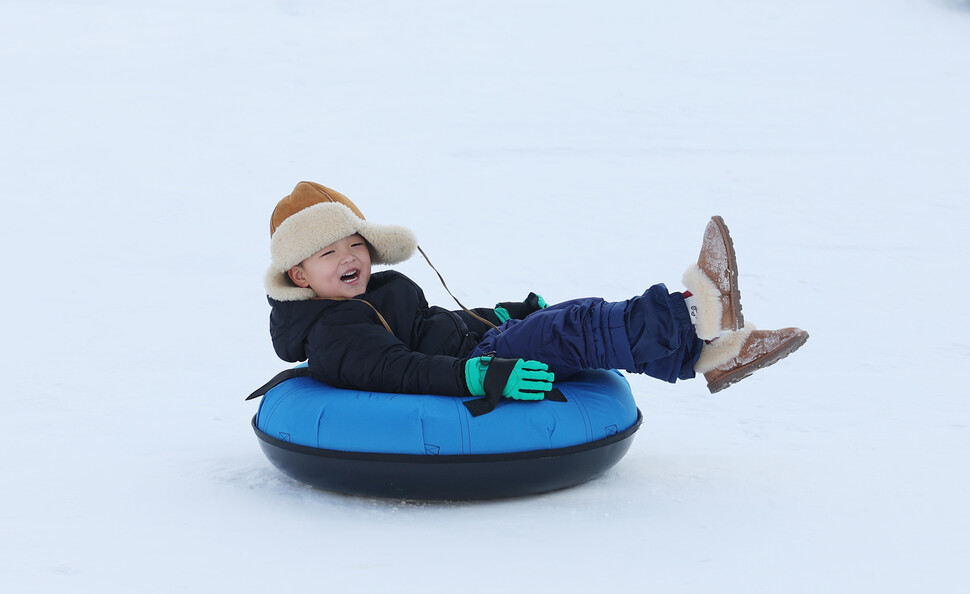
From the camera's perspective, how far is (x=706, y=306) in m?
2.99

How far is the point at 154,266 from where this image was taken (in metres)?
7.11

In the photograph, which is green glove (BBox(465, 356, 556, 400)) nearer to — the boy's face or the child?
the child

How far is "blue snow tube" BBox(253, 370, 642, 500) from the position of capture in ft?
9.80

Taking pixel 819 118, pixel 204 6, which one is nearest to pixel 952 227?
pixel 819 118

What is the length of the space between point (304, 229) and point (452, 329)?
2.12ft

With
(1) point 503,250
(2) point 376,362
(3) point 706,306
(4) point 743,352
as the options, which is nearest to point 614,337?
(3) point 706,306

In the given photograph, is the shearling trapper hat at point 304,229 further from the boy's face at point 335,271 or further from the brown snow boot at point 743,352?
the brown snow boot at point 743,352

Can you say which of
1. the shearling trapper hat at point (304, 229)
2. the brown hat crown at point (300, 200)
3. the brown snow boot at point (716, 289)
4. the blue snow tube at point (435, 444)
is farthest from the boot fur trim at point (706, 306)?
the brown hat crown at point (300, 200)

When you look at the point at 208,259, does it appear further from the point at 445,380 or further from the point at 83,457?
the point at 445,380

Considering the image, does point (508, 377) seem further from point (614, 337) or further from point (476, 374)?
point (614, 337)

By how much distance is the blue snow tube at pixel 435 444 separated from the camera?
299cm

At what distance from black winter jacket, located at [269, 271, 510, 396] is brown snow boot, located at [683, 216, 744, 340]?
0.77 m

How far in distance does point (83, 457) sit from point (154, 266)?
11.9 feet

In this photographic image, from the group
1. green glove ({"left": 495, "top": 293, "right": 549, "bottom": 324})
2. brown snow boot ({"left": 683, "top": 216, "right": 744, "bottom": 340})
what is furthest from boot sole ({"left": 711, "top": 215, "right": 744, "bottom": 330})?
green glove ({"left": 495, "top": 293, "right": 549, "bottom": 324})
